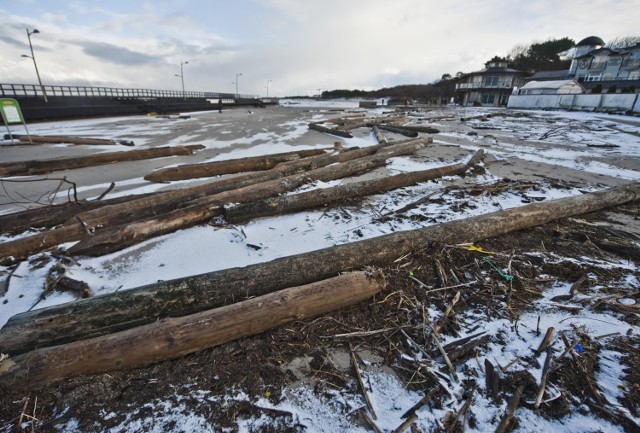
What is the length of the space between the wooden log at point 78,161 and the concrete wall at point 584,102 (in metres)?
36.5

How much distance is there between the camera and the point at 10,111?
11875mm

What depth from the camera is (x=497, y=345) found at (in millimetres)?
2525

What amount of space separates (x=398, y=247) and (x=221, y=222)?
3084 mm

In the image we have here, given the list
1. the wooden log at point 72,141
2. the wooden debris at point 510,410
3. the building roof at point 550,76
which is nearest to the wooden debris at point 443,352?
the wooden debris at point 510,410

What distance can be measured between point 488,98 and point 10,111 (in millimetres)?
64833

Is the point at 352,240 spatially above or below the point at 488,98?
below

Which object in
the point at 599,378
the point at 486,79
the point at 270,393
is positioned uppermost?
the point at 486,79

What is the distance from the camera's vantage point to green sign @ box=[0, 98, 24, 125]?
11648mm

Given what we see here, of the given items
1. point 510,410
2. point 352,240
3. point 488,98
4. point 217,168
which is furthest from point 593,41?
point 510,410

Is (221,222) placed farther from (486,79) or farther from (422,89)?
(422,89)

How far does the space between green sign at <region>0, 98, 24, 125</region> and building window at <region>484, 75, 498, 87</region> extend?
64712 mm

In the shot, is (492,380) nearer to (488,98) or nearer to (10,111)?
(10,111)

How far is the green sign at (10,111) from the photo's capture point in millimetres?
11648

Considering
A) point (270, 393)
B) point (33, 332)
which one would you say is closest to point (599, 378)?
point (270, 393)
